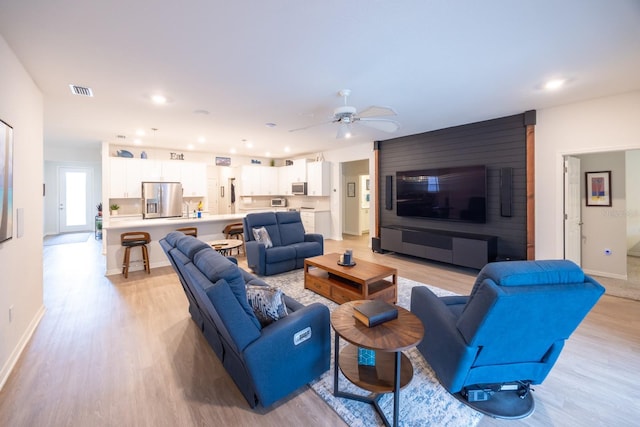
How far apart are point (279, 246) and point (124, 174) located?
14.9 ft

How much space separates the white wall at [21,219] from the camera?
89.0 inches

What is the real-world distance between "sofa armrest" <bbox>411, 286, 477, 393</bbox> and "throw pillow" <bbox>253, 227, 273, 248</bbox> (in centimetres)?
300

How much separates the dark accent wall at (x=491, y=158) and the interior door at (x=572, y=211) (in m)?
0.52

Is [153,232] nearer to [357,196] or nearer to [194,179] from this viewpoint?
[194,179]

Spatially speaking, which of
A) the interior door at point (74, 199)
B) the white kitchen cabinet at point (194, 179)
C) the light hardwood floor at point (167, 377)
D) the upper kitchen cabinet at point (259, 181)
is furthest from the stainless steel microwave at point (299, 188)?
the interior door at point (74, 199)

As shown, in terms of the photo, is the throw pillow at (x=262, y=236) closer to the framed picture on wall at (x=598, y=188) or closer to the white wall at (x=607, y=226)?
the white wall at (x=607, y=226)

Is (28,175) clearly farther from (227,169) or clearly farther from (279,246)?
(227,169)

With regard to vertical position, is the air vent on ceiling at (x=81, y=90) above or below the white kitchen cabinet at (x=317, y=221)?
above

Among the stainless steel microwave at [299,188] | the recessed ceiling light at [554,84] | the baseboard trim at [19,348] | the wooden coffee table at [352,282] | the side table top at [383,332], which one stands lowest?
the baseboard trim at [19,348]

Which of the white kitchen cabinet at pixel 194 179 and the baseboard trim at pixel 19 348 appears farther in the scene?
the white kitchen cabinet at pixel 194 179

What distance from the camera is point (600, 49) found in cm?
259

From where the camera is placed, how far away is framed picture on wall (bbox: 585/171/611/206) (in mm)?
4590

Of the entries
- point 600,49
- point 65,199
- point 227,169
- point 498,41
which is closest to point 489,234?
point 600,49

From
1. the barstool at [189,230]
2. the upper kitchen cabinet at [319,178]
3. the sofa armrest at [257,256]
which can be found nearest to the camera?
the sofa armrest at [257,256]
